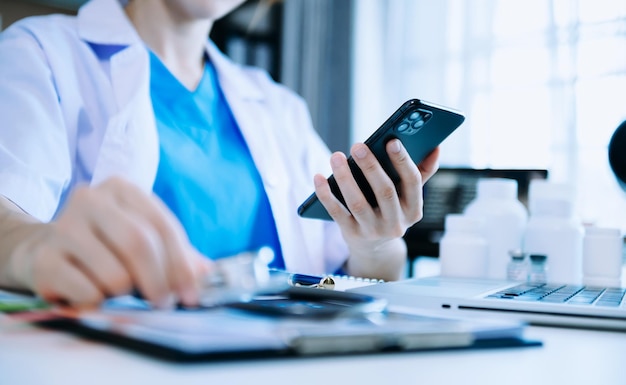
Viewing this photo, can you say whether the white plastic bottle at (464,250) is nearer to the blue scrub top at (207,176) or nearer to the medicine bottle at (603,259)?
the medicine bottle at (603,259)

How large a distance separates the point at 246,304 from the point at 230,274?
6 centimetres

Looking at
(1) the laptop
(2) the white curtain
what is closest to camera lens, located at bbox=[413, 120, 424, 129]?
(1) the laptop

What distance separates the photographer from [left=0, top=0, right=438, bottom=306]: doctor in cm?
75

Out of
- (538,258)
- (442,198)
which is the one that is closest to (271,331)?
(538,258)

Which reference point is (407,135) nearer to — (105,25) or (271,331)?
(271,331)

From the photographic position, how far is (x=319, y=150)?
1.27 meters

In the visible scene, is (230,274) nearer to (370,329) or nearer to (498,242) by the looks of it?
(370,329)

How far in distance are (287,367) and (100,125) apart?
751 millimetres

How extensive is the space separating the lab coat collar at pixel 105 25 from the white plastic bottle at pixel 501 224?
624mm

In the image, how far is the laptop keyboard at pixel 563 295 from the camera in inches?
21.9

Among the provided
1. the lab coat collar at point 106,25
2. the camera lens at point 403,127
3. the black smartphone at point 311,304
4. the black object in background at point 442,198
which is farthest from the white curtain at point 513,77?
the black smartphone at point 311,304

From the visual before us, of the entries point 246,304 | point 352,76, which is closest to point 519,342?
point 246,304

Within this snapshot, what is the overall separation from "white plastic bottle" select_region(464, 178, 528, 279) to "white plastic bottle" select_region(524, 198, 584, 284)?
30mm

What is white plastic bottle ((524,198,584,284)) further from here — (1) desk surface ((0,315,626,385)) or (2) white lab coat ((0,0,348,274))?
(1) desk surface ((0,315,626,385))
